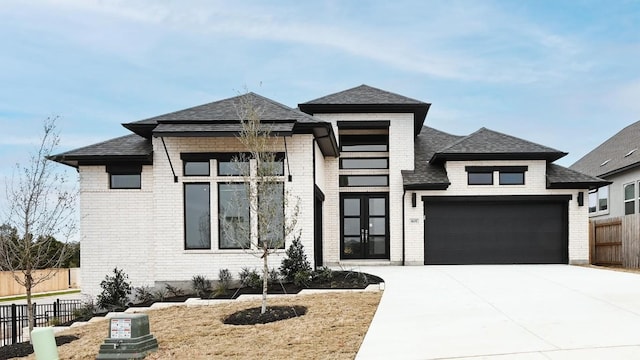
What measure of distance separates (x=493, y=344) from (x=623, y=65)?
713 inches

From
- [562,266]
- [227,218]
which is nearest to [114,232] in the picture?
[227,218]

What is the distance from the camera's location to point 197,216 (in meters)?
12.9

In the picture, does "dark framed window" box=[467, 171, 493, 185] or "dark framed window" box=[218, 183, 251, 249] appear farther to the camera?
"dark framed window" box=[467, 171, 493, 185]

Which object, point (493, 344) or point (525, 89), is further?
point (525, 89)

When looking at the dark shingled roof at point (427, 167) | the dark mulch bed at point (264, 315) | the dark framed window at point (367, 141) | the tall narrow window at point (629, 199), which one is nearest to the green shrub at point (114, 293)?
the dark mulch bed at point (264, 315)

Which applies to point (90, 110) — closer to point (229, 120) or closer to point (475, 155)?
point (229, 120)

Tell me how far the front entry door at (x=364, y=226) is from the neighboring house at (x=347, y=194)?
3cm

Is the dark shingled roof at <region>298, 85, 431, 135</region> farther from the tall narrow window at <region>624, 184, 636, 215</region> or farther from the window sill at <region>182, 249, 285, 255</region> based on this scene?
the tall narrow window at <region>624, 184, 636, 215</region>

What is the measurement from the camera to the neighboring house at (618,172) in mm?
19406

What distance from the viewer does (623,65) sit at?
64.2 feet

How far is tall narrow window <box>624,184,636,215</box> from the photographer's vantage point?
764 inches

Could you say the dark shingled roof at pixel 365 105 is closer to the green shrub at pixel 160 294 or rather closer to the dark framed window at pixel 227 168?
the dark framed window at pixel 227 168

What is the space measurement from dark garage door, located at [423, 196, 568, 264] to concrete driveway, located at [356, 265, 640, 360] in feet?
12.0

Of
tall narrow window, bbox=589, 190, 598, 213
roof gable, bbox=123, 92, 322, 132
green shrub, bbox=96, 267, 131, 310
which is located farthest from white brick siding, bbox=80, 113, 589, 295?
tall narrow window, bbox=589, 190, 598, 213
